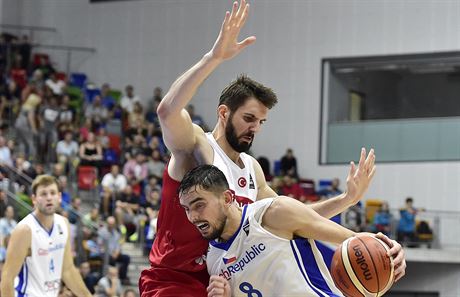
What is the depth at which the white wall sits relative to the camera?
23953 mm

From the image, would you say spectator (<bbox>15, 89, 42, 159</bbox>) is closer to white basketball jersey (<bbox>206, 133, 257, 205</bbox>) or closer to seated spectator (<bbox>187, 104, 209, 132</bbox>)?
seated spectator (<bbox>187, 104, 209, 132</bbox>)

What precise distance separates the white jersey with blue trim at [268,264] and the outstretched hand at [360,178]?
842 mm

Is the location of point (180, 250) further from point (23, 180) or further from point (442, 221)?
point (442, 221)

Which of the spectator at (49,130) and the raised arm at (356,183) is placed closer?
the raised arm at (356,183)

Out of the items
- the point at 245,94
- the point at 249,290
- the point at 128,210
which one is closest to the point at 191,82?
the point at 245,94

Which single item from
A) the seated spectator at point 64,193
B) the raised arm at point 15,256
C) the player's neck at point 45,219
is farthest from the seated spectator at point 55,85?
the raised arm at point 15,256

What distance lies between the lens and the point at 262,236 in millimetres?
5820

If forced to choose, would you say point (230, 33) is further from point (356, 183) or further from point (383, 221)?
point (383, 221)

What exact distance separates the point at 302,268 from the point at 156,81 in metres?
22.3

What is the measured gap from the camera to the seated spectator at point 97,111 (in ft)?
82.3

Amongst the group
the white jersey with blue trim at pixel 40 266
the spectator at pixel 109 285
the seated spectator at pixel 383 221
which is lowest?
the spectator at pixel 109 285

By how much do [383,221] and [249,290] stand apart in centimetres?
1576

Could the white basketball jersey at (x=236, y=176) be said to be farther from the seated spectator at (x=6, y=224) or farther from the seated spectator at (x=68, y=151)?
the seated spectator at (x=68, y=151)

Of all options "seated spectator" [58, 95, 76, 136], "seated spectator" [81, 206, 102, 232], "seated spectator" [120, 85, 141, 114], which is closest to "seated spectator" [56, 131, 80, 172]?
"seated spectator" [58, 95, 76, 136]
